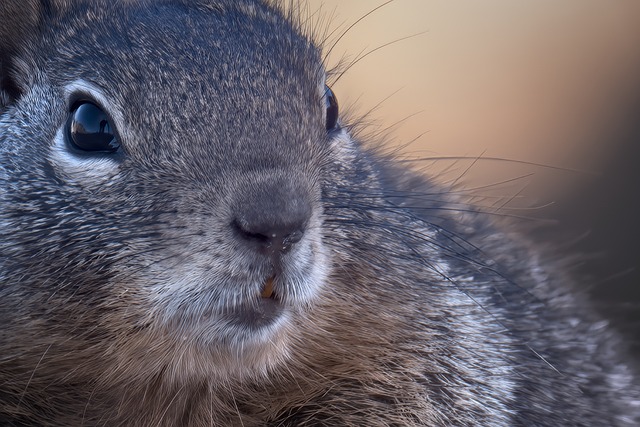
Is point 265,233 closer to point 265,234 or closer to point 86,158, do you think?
point 265,234

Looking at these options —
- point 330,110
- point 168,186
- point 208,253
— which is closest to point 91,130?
point 168,186

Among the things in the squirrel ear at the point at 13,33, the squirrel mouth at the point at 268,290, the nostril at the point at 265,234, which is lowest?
the squirrel mouth at the point at 268,290

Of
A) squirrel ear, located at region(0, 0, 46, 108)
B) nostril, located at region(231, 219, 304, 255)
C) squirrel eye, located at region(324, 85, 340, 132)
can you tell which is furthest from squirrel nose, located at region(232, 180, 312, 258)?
squirrel ear, located at region(0, 0, 46, 108)

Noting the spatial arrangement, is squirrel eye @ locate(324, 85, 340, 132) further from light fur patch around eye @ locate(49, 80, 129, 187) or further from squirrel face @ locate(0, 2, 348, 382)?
light fur patch around eye @ locate(49, 80, 129, 187)

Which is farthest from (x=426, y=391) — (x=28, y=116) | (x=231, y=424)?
(x=28, y=116)

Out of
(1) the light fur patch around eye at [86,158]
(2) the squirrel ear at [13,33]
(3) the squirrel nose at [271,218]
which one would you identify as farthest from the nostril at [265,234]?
(2) the squirrel ear at [13,33]

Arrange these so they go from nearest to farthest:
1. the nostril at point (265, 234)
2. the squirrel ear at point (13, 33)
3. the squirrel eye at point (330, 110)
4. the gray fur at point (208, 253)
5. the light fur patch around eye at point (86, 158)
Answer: the nostril at point (265, 234)
the gray fur at point (208, 253)
the light fur patch around eye at point (86, 158)
the squirrel ear at point (13, 33)
the squirrel eye at point (330, 110)

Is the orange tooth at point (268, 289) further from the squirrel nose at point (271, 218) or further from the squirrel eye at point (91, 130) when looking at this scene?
the squirrel eye at point (91, 130)
